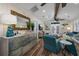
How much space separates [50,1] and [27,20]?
587mm

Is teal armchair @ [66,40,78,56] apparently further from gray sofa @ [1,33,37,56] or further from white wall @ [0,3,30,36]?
white wall @ [0,3,30,36]

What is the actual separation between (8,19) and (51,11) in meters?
0.85

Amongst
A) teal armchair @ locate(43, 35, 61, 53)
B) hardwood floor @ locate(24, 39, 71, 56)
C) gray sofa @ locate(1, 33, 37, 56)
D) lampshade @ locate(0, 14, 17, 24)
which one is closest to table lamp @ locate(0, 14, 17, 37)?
lampshade @ locate(0, 14, 17, 24)

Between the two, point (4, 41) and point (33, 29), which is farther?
point (33, 29)

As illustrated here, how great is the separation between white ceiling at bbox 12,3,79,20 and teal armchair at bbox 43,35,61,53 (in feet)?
1.27

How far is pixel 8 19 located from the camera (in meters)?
2.41

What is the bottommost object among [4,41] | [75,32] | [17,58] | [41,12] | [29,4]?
[17,58]

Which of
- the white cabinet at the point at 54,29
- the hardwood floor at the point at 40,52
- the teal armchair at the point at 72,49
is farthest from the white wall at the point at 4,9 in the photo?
the teal armchair at the point at 72,49

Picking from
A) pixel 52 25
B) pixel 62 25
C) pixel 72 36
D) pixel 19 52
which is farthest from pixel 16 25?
pixel 72 36

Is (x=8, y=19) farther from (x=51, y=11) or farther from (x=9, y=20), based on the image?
(x=51, y=11)

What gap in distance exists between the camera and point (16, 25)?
95.7 inches

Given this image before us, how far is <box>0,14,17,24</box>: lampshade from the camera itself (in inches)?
92.8

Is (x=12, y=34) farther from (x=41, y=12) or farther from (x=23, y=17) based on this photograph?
(x=41, y=12)

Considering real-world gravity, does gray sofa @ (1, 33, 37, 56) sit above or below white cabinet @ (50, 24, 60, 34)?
below
